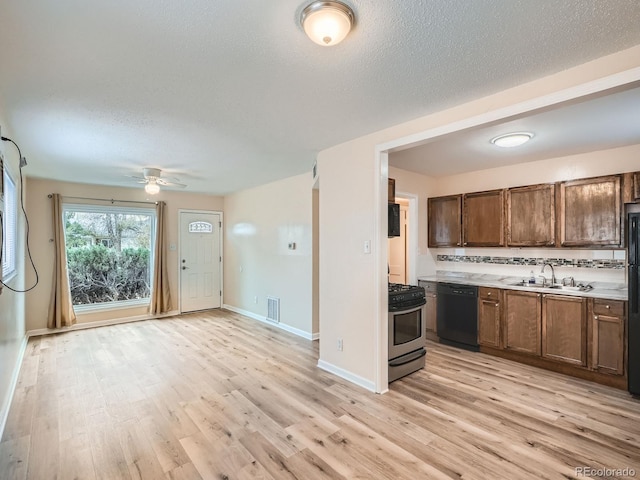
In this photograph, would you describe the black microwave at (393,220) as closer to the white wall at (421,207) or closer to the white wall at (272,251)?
the white wall at (421,207)

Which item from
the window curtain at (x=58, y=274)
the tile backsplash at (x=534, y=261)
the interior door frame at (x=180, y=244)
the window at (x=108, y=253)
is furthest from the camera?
the interior door frame at (x=180, y=244)

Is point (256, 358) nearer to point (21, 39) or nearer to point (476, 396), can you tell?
point (476, 396)

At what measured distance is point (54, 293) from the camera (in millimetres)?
5113

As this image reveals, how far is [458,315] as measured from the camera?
429 cm

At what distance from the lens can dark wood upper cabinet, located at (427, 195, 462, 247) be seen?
4750mm

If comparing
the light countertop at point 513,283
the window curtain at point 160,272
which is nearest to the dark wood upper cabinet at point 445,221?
the light countertop at point 513,283

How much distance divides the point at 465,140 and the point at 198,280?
5.65m

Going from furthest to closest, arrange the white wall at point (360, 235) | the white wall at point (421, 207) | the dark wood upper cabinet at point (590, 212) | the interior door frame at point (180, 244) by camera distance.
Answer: the interior door frame at point (180, 244)
the white wall at point (421, 207)
the dark wood upper cabinet at point (590, 212)
the white wall at point (360, 235)

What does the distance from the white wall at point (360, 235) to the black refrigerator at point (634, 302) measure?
193 centimetres

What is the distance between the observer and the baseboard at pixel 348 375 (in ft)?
10.1

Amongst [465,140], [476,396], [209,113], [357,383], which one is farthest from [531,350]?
[209,113]

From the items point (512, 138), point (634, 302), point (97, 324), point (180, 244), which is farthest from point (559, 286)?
point (97, 324)

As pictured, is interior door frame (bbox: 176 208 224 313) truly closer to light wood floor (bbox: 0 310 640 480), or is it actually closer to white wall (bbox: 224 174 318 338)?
white wall (bbox: 224 174 318 338)

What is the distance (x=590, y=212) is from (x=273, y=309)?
4.60 metres
